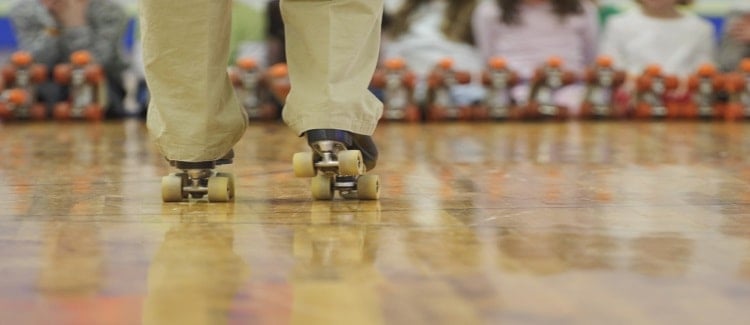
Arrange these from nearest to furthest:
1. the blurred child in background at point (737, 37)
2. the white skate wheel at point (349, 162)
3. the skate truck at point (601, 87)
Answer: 1. the white skate wheel at point (349, 162)
2. the skate truck at point (601, 87)
3. the blurred child in background at point (737, 37)

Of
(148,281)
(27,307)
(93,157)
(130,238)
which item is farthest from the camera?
(93,157)

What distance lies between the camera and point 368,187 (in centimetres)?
158

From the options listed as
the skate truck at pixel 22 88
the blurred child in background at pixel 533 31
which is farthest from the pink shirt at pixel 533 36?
the skate truck at pixel 22 88

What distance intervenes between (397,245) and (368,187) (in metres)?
0.37

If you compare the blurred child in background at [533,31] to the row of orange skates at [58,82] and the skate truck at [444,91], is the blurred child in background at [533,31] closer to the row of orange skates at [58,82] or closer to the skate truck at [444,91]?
the skate truck at [444,91]

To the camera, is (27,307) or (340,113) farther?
(340,113)

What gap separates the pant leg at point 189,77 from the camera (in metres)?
1.52

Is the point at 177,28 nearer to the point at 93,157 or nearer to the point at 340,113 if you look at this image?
the point at 340,113

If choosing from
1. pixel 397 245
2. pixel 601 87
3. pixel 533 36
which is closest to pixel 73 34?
pixel 533 36

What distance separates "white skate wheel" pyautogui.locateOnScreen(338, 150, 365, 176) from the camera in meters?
1.51

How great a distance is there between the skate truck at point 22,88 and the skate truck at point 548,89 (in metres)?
1.33

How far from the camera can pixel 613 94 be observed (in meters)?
3.53

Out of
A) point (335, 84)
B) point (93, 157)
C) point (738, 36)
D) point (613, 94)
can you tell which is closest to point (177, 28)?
point (335, 84)

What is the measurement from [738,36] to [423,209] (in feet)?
7.80
